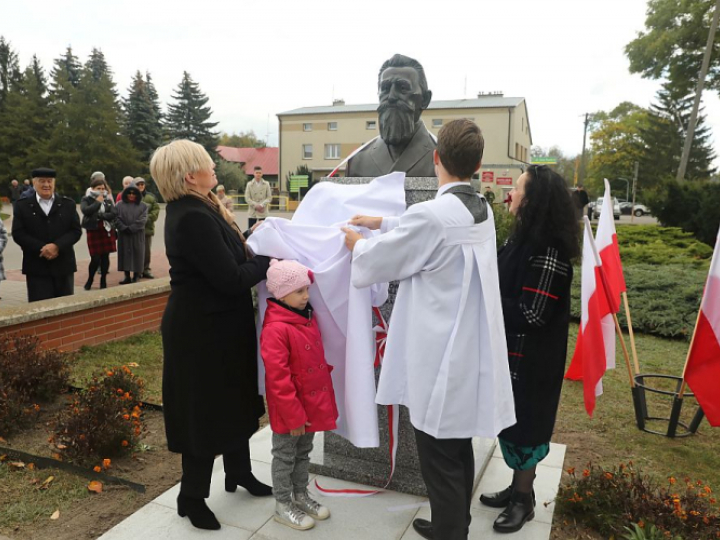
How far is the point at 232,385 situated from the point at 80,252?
1200 centimetres

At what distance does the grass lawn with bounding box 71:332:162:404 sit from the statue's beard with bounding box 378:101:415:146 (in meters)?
3.28

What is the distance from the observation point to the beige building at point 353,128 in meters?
44.0

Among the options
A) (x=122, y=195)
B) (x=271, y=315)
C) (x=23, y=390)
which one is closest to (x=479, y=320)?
(x=271, y=315)

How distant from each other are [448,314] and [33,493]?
115 inches

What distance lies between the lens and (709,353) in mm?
3910

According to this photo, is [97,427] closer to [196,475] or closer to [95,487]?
[95,487]

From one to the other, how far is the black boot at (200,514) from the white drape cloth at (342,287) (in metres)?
0.70

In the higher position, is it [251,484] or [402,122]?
[402,122]

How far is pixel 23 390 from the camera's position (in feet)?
15.1

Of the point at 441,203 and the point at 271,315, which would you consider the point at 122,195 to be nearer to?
the point at 271,315

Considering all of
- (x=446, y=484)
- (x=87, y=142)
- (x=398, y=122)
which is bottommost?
(x=446, y=484)

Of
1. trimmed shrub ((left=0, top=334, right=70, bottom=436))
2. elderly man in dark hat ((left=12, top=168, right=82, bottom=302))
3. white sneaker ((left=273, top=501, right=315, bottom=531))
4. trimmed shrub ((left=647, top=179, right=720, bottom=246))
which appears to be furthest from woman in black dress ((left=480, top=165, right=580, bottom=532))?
trimmed shrub ((left=647, top=179, right=720, bottom=246))

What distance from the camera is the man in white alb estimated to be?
2.40 meters

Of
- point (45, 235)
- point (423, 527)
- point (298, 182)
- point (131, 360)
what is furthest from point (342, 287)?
point (298, 182)
